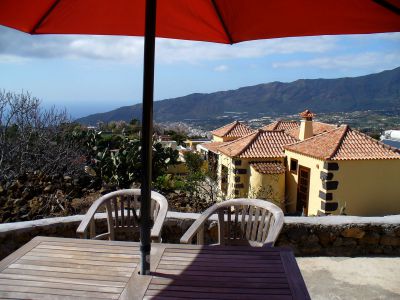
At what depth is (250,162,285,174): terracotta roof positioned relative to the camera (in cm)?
1691

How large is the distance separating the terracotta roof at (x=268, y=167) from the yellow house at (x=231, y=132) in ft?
14.8

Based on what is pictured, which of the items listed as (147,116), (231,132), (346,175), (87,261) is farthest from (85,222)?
(231,132)

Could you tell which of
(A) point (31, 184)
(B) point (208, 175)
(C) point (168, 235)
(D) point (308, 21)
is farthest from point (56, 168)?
(D) point (308, 21)

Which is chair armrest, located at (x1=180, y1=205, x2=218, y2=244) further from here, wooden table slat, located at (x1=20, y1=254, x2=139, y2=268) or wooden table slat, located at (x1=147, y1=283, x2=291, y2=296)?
wooden table slat, located at (x1=147, y1=283, x2=291, y2=296)

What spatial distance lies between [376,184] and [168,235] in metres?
14.4

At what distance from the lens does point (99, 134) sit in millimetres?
9953

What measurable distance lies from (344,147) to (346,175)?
112 cm

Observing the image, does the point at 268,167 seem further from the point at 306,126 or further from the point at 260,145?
the point at 306,126

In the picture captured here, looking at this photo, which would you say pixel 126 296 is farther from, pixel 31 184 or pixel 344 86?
pixel 344 86

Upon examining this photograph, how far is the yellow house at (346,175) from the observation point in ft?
50.3

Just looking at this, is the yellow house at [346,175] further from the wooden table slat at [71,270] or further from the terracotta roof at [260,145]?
the wooden table slat at [71,270]

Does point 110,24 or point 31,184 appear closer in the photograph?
A: point 110,24

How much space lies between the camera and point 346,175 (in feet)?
50.9

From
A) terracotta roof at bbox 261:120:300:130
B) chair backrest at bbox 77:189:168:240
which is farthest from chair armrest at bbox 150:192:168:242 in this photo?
terracotta roof at bbox 261:120:300:130
